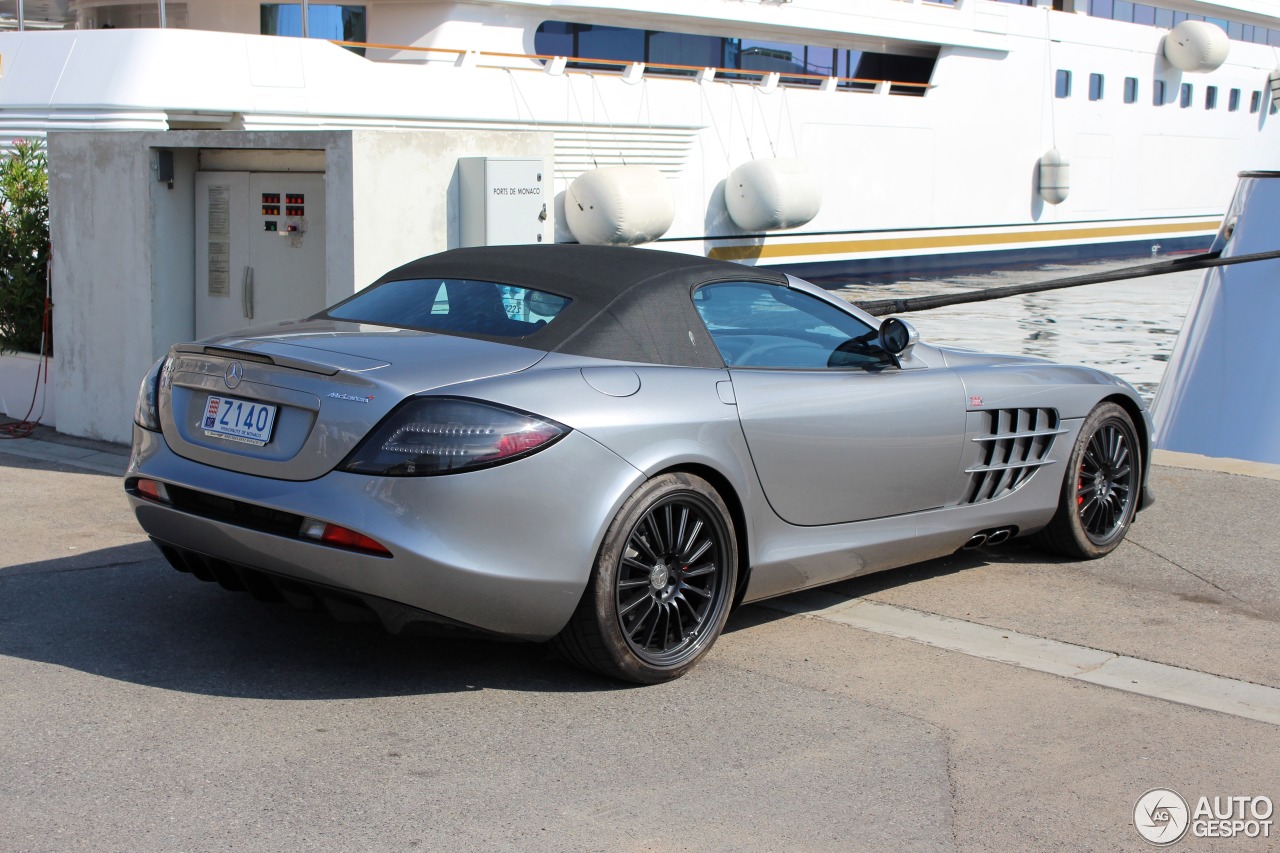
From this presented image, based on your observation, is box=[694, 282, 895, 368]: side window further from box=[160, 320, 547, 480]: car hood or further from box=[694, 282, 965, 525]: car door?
box=[160, 320, 547, 480]: car hood

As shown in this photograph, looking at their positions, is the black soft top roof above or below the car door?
above

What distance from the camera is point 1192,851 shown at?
10.8ft

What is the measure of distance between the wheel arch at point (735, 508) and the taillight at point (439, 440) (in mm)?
599

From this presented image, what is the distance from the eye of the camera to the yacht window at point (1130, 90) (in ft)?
109

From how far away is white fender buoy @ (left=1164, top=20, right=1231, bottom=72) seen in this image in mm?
33375

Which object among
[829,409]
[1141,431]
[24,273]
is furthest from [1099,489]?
[24,273]

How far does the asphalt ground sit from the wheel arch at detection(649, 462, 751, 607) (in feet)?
0.90

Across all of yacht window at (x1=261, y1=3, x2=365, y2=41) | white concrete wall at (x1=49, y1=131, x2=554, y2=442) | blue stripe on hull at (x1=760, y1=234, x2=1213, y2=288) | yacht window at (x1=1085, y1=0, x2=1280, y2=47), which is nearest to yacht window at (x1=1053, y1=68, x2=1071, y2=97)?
yacht window at (x1=1085, y1=0, x2=1280, y2=47)

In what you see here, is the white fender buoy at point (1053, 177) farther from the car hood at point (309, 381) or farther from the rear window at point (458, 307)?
the car hood at point (309, 381)

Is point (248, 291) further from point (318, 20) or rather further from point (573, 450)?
point (318, 20)

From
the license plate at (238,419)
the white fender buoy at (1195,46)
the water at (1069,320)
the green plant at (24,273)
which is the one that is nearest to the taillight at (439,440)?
the license plate at (238,419)

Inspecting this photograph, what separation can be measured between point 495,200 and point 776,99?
57.8 feet

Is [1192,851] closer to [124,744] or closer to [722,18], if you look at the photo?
[124,744]

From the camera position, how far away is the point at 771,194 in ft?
74.3
